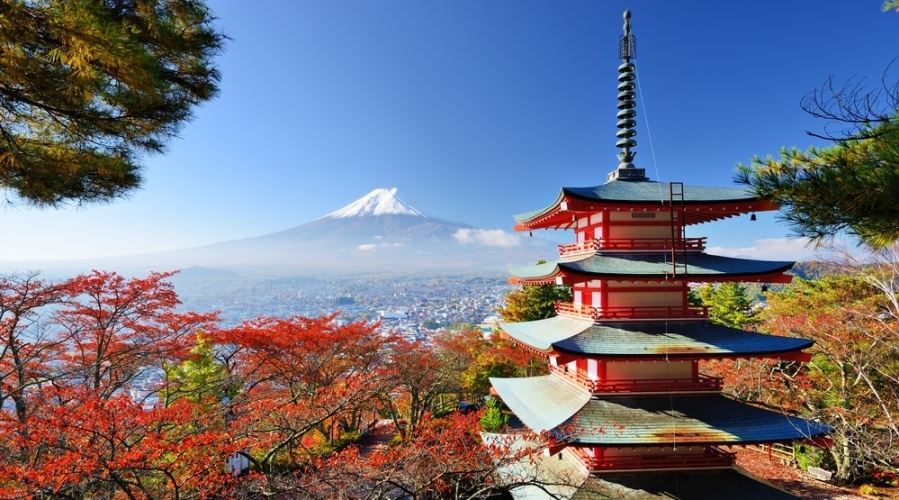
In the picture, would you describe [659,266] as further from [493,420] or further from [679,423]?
[493,420]

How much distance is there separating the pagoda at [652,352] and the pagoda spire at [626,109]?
1.58 feet

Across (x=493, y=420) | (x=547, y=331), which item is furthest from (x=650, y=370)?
(x=493, y=420)

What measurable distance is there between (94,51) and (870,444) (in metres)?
18.0

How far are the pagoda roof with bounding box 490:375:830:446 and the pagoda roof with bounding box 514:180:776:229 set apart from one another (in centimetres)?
388

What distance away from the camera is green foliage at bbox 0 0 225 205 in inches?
122

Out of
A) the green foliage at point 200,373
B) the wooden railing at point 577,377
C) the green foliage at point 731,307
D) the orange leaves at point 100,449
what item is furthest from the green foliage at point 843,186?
the green foliage at point 731,307

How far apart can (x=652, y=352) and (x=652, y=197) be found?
3.14 m

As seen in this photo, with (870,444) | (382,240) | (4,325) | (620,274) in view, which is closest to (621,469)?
(620,274)

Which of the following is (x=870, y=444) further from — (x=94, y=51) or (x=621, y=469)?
(x=94, y=51)

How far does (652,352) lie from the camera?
7918 millimetres

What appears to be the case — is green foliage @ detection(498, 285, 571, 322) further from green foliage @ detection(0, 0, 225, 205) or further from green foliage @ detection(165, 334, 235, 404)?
green foliage @ detection(0, 0, 225, 205)

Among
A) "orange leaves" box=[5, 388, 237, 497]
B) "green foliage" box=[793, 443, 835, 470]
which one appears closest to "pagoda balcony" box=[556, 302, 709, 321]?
"orange leaves" box=[5, 388, 237, 497]

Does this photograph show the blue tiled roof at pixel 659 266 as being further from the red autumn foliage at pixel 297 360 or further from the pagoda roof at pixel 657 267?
the red autumn foliage at pixel 297 360

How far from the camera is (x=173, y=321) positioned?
1442cm
